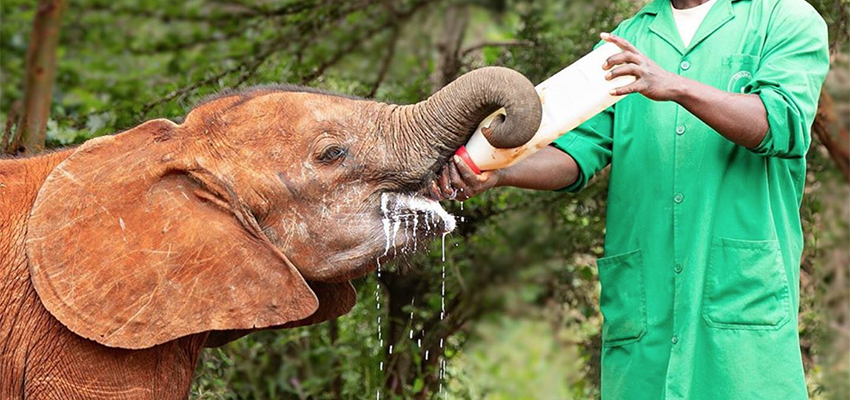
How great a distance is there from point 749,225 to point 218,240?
1706 mm

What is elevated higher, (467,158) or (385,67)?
(385,67)

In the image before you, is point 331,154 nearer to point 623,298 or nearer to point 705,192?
point 623,298

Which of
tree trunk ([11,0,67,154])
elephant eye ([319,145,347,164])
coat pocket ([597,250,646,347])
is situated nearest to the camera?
elephant eye ([319,145,347,164])

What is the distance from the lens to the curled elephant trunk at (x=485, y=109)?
4238 millimetres

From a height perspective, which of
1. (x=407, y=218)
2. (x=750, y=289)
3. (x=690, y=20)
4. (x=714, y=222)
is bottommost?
(x=750, y=289)

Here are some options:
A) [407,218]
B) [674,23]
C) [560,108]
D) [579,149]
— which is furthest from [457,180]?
[674,23]

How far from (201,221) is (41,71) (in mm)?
3561

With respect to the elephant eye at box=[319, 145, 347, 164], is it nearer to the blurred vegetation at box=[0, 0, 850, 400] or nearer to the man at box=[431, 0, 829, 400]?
the man at box=[431, 0, 829, 400]

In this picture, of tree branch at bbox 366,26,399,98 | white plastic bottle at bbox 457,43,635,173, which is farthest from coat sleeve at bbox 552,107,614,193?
tree branch at bbox 366,26,399,98

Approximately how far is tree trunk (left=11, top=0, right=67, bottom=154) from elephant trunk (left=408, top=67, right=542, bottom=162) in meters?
2.58

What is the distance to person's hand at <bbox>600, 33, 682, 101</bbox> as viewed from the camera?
4.17 m

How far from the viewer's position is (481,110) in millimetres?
4359

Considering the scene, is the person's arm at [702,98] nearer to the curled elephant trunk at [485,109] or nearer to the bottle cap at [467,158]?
the curled elephant trunk at [485,109]

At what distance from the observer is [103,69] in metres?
10.7
